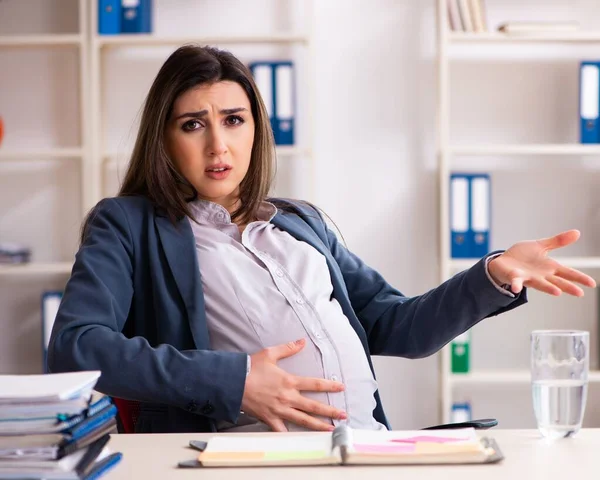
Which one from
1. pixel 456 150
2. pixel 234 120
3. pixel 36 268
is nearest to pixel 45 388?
pixel 234 120

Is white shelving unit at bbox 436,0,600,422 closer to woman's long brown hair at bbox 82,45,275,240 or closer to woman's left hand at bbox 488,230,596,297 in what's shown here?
woman's long brown hair at bbox 82,45,275,240

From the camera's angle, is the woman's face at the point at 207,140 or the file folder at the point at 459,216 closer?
the woman's face at the point at 207,140

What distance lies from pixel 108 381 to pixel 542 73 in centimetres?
283

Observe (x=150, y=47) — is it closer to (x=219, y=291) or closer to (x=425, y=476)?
(x=219, y=291)

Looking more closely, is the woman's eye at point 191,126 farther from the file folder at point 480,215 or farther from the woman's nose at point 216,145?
the file folder at point 480,215

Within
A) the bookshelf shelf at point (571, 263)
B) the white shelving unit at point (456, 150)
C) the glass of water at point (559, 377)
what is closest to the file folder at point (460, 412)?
the white shelving unit at point (456, 150)

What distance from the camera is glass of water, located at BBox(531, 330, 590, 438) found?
125cm

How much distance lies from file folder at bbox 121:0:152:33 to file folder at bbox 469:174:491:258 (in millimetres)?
1475

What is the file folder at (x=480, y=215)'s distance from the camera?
11.2 feet

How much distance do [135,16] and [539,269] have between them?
2470 mm

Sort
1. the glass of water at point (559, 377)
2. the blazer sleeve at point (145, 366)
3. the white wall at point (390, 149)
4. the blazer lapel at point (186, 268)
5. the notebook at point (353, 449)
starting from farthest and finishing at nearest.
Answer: the white wall at point (390, 149), the blazer lapel at point (186, 268), the blazer sleeve at point (145, 366), the glass of water at point (559, 377), the notebook at point (353, 449)

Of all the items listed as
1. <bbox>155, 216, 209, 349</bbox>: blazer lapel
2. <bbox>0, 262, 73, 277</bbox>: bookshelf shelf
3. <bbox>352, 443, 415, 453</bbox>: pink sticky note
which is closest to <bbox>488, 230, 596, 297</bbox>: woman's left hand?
<bbox>352, 443, 415, 453</bbox>: pink sticky note

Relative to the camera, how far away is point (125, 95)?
3738mm

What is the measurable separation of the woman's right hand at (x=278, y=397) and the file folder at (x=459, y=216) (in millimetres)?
2038
